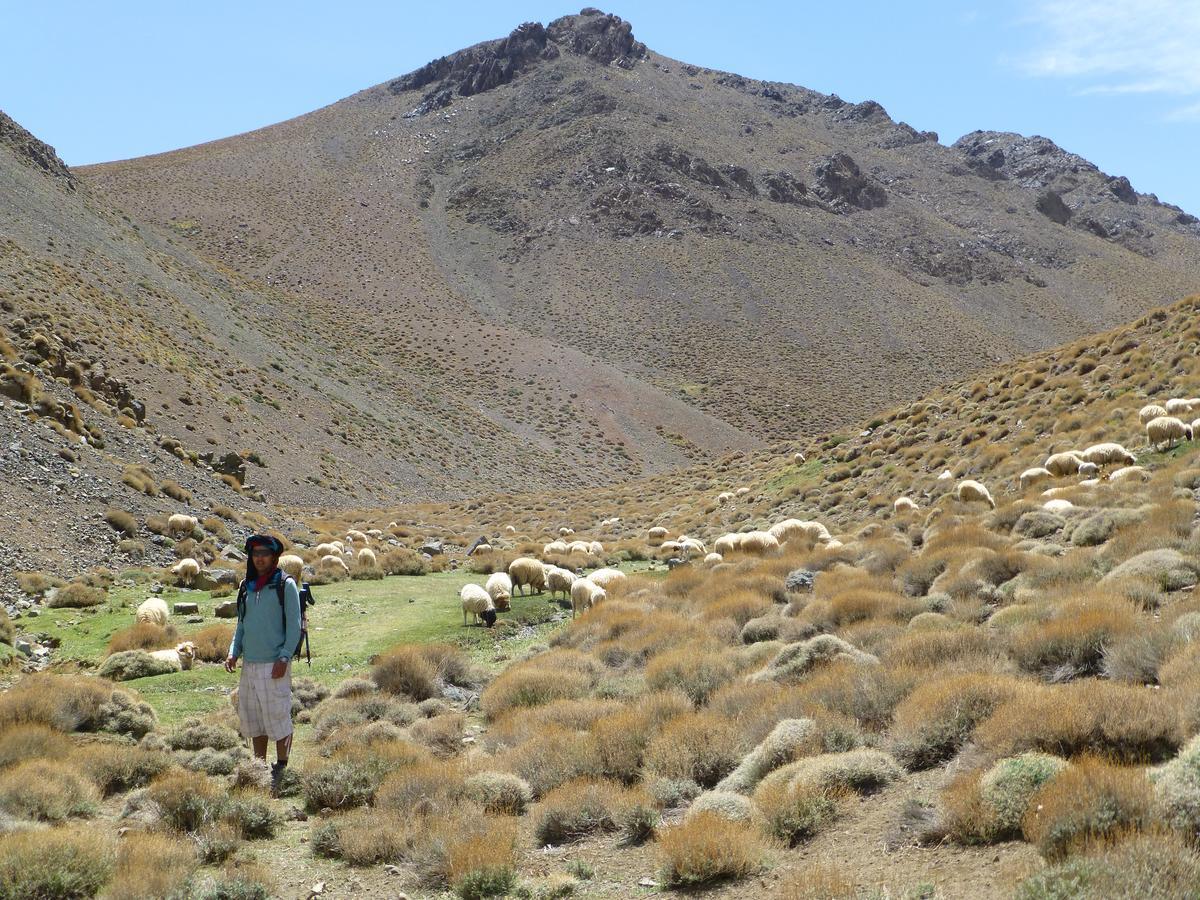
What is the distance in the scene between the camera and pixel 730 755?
25.1 ft

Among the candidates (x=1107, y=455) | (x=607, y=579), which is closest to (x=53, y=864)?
(x=607, y=579)

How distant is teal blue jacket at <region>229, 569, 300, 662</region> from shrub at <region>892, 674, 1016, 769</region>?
5.58m

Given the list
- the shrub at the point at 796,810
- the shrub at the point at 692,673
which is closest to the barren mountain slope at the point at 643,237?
the shrub at the point at 692,673

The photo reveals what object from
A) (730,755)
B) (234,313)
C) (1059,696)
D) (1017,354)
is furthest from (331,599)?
(1017,354)

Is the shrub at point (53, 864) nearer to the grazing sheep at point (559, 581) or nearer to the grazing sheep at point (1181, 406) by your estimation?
the grazing sheep at point (559, 581)

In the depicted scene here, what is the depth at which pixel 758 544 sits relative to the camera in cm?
2033

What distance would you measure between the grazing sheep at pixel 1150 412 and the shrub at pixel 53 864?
20.9 m

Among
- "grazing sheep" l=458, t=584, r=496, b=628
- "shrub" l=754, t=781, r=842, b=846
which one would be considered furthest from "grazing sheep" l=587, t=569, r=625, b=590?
"shrub" l=754, t=781, r=842, b=846

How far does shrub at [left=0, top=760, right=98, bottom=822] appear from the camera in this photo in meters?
6.89

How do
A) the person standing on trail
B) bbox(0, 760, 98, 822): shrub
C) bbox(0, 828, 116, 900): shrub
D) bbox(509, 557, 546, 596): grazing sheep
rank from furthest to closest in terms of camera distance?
bbox(509, 557, 546, 596): grazing sheep, the person standing on trail, bbox(0, 760, 98, 822): shrub, bbox(0, 828, 116, 900): shrub

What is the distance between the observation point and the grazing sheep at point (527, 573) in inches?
745

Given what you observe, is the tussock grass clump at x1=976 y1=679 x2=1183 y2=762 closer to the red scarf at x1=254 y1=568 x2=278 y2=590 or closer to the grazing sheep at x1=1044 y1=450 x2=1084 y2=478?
the red scarf at x1=254 y1=568 x2=278 y2=590

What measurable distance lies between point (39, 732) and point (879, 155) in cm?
16538

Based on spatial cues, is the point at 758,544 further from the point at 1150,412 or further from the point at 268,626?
the point at 268,626
